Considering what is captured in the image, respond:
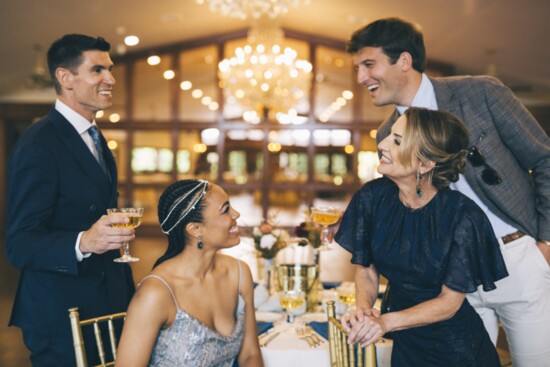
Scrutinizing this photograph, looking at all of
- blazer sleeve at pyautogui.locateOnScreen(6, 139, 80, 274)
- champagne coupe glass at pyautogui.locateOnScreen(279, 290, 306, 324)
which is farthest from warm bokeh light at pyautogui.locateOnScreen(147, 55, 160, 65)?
blazer sleeve at pyautogui.locateOnScreen(6, 139, 80, 274)

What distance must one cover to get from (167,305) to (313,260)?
143 cm

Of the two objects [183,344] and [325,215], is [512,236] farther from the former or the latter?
[183,344]

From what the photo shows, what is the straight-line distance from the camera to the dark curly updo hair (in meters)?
2.08

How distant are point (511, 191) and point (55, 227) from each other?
1.87 meters

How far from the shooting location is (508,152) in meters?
2.38

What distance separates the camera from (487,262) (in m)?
1.97

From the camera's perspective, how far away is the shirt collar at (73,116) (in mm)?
2412

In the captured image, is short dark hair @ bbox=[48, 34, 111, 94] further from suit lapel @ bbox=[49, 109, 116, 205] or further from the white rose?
the white rose

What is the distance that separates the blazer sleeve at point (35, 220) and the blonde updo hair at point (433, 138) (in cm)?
129

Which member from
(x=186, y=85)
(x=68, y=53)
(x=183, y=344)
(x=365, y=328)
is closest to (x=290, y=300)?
(x=183, y=344)

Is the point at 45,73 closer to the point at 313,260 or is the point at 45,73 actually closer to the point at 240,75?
the point at 240,75

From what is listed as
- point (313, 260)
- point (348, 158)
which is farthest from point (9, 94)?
point (313, 260)

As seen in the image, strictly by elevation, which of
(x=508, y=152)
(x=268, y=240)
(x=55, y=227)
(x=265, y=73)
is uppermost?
(x=265, y=73)

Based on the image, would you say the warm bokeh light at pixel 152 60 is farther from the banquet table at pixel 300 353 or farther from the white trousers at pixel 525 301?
the white trousers at pixel 525 301
